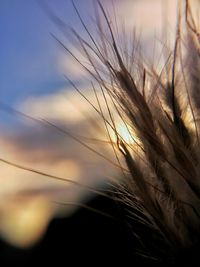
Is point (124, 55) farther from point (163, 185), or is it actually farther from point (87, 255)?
point (87, 255)

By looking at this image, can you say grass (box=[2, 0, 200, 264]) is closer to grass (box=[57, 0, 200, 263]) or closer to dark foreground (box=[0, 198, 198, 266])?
grass (box=[57, 0, 200, 263])

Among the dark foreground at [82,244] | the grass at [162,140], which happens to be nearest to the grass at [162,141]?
the grass at [162,140]

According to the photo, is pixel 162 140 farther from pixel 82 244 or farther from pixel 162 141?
pixel 82 244

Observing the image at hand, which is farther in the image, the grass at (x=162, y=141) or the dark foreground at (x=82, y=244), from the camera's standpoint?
the dark foreground at (x=82, y=244)

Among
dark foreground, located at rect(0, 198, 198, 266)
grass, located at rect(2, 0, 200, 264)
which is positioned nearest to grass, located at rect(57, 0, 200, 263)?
grass, located at rect(2, 0, 200, 264)

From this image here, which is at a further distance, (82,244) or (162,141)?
(82,244)

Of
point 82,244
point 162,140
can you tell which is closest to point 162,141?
point 162,140

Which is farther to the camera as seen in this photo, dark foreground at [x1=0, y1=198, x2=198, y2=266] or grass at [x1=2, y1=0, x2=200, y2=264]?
dark foreground at [x1=0, y1=198, x2=198, y2=266]

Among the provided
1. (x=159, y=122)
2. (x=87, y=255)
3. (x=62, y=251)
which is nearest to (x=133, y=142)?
(x=159, y=122)

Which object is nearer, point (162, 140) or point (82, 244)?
point (162, 140)

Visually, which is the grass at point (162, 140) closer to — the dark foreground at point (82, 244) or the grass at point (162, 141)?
the grass at point (162, 141)

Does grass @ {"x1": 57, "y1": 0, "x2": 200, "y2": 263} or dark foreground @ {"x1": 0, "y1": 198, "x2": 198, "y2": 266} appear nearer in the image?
grass @ {"x1": 57, "y1": 0, "x2": 200, "y2": 263}
